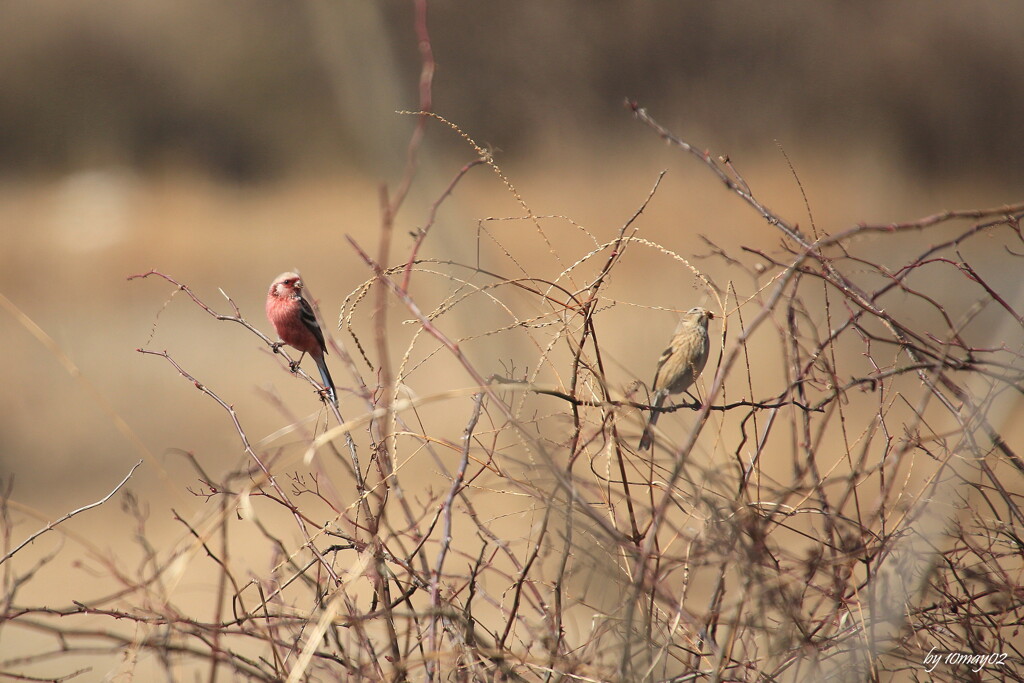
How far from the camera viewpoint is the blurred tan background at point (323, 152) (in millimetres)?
10844

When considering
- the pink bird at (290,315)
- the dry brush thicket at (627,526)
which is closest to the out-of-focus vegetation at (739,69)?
the pink bird at (290,315)

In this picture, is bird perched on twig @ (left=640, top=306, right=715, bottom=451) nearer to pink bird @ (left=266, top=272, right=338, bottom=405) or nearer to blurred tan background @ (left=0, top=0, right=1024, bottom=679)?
pink bird @ (left=266, top=272, right=338, bottom=405)

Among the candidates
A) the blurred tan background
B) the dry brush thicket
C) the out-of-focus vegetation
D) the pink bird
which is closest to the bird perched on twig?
the pink bird

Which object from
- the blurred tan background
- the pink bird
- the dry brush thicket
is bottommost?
the dry brush thicket

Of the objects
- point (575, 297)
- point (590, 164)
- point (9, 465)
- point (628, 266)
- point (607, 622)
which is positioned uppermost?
Answer: point (590, 164)

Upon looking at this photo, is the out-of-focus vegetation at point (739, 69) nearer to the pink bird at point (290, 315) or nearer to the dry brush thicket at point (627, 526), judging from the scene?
the pink bird at point (290, 315)

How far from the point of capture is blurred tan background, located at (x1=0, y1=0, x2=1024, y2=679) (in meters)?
10.8

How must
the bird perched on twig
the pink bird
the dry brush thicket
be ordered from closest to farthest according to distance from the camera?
Result: the dry brush thicket < the bird perched on twig < the pink bird

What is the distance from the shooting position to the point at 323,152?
1318 cm

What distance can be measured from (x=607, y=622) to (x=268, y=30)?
1218 centimetres

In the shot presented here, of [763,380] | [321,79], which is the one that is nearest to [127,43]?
[321,79]

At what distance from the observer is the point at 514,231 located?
12367 millimetres

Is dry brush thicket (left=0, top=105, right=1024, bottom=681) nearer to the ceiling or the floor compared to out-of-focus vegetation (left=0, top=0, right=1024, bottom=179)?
nearer to the floor

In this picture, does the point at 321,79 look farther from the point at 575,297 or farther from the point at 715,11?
the point at 575,297
